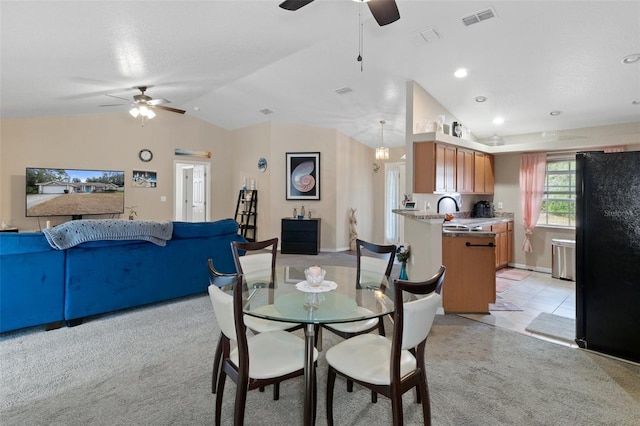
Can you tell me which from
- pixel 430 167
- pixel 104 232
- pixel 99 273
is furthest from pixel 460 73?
pixel 99 273

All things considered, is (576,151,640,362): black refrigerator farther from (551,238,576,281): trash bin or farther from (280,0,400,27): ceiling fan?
(551,238,576,281): trash bin

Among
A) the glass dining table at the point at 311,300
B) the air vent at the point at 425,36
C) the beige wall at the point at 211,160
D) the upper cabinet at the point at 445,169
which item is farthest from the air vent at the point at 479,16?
the beige wall at the point at 211,160

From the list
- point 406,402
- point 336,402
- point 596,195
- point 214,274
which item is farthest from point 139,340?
point 596,195

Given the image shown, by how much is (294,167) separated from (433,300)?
20.2 feet

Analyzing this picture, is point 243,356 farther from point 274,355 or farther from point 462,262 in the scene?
point 462,262

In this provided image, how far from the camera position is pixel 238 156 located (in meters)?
8.35

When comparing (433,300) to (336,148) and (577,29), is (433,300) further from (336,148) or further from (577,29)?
(336,148)

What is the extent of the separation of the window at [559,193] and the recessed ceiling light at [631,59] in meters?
2.20

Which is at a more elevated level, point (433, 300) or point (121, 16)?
point (121, 16)

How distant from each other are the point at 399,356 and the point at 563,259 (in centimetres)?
499

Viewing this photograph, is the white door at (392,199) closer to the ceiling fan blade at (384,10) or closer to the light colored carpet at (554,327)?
the light colored carpet at (554,327)

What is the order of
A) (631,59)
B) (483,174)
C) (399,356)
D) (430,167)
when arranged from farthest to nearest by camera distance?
(483,174) → (430,167) → (631,59) → (399,356)

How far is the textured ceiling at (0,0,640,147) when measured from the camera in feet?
9.70

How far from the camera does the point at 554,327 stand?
10.6 feet
